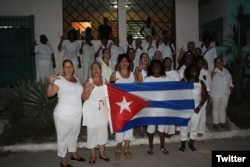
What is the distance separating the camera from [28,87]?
26.0 ft

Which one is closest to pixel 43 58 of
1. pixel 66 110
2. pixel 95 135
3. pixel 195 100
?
pixel 95 135

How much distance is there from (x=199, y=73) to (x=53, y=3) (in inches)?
264

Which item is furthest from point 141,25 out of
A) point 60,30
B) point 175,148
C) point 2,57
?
point 175,148

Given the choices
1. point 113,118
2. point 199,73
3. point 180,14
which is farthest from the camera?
point 180,14

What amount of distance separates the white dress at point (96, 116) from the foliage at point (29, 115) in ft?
5.82

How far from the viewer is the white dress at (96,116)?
19.4ft

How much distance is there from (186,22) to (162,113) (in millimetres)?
6895

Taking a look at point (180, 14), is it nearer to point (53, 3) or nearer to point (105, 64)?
point (53, 3)

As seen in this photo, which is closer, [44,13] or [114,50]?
[114,50]

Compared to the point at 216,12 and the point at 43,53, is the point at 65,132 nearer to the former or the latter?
the point at 43,53

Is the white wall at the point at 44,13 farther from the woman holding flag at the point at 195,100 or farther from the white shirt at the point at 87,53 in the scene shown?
the woman holding flag at the point at 195,100

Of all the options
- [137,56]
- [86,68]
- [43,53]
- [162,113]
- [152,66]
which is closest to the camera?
[152,66]

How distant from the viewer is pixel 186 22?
1275 cm

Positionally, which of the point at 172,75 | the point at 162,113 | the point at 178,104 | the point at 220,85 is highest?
the point at 172,75
